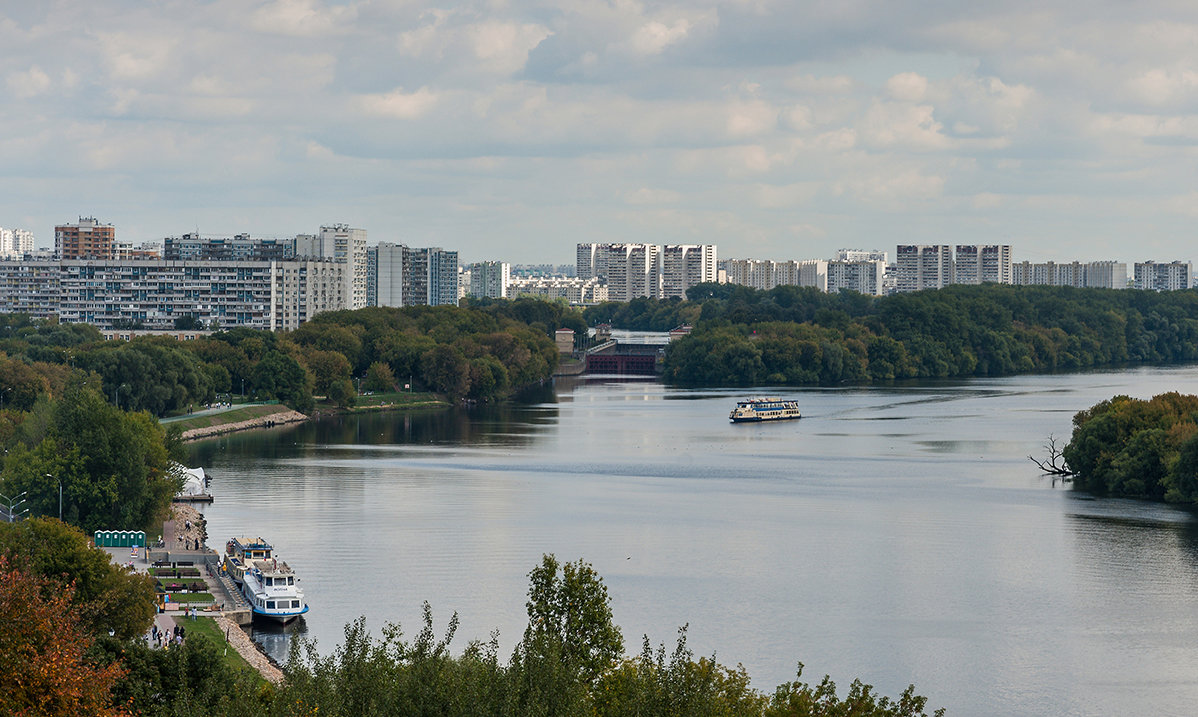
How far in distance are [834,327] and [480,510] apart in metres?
47.7

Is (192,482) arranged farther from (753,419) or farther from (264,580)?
(753,419)

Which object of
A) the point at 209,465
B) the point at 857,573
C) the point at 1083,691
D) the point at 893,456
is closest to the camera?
the point at 1083,691

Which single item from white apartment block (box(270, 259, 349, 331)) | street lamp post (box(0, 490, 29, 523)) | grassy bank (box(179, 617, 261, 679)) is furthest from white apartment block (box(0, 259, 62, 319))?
grassy bank (box(179, 617, 261, 679))

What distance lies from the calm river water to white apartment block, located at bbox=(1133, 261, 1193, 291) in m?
116

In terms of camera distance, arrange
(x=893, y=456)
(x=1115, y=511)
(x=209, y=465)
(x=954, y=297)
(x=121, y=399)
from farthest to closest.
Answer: (x=954, y=297) → (x=121, y=399) → (x=893, y=456) → (x=209, y=465) → (x=1115, y=511)

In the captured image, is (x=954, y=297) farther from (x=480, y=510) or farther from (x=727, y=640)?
(x=727, y=640)

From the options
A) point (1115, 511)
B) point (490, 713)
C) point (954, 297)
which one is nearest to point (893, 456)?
point (1115, 511)

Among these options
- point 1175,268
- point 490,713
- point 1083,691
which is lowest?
point 1083,691

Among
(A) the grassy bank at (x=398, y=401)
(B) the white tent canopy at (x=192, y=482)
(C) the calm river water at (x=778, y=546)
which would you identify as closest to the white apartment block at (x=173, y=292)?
(A) the grassy bank at (x=398, y=401)

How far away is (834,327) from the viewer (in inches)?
2886

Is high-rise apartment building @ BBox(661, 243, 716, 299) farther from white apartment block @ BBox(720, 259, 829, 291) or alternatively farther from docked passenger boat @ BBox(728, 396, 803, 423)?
docked passenger boat @ BBox(728, 396, 803, 423)

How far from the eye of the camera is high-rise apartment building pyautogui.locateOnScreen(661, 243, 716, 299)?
156 m

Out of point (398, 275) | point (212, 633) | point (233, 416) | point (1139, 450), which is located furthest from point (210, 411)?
point (398, 275)

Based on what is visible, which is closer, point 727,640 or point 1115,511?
point 727,640
